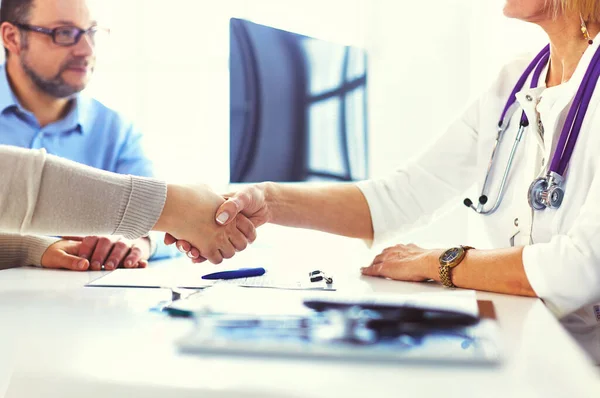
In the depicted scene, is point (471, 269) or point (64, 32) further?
point (64, 32)

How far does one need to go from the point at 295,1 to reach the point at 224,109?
0.64 metres

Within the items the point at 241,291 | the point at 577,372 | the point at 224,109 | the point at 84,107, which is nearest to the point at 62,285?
the point at 241,291

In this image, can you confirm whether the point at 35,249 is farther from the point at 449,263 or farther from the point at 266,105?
the point at 266,105

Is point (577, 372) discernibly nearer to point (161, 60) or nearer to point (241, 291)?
point (241, 291)

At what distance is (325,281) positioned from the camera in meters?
1.00

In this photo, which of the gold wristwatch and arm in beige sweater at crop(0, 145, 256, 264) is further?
the gold wristwatch

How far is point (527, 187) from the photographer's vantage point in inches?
46.5

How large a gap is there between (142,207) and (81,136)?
135 cm

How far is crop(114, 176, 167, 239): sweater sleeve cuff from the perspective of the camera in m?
0.94

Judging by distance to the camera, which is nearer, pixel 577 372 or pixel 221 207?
pixel 577 372

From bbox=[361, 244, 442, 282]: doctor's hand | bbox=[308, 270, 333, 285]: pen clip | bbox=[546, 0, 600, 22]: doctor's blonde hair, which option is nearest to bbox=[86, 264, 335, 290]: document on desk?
bbox=[308, 270, 333, 285]: pen clip

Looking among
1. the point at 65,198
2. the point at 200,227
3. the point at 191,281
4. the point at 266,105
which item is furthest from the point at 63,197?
the point at 266,105

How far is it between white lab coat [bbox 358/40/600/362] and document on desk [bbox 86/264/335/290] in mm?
337

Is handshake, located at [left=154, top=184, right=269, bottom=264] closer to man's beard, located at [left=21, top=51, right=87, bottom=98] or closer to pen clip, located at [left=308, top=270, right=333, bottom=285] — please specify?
pen clip, located at [left=308, top=270, right=333, bottom=285]
